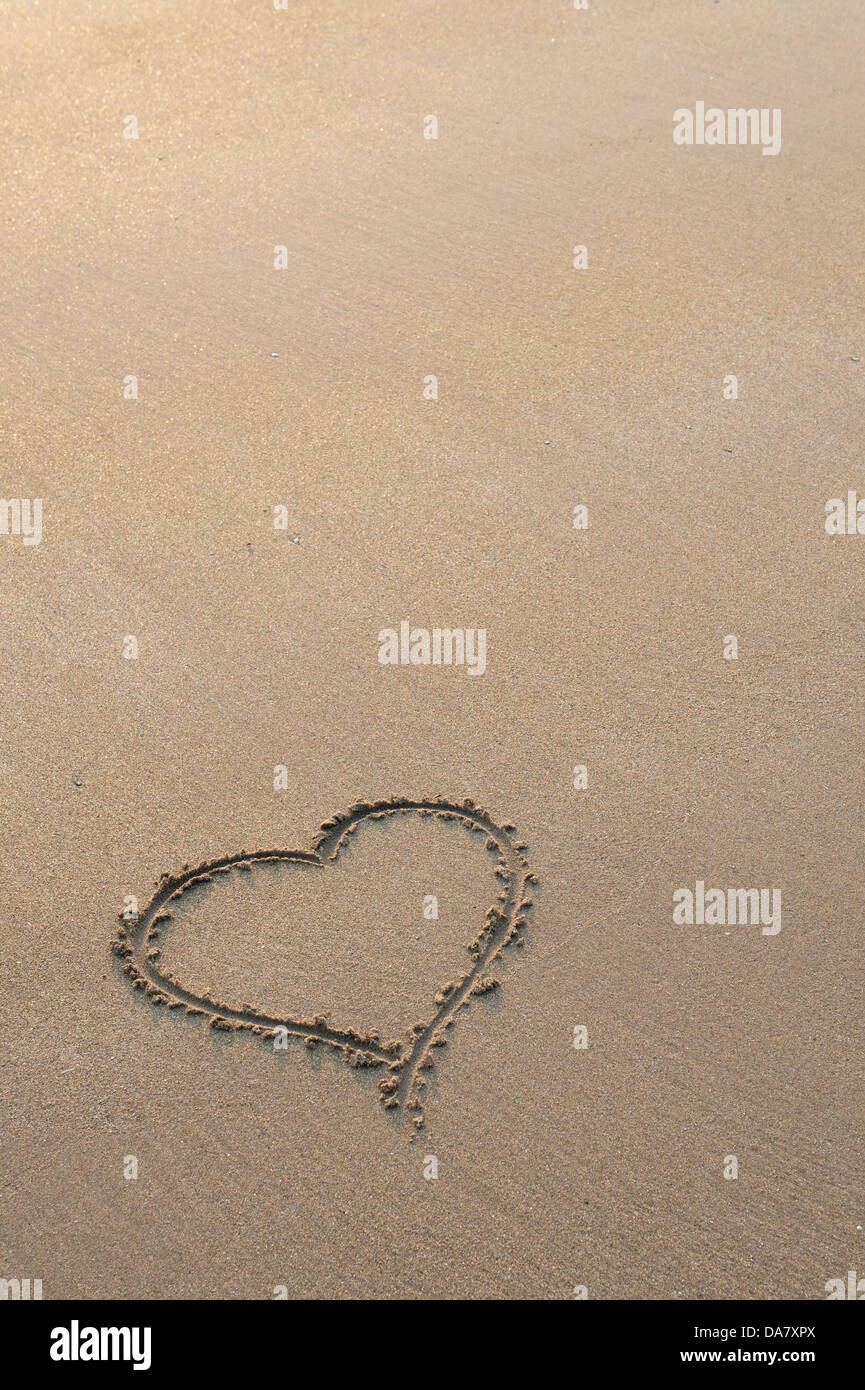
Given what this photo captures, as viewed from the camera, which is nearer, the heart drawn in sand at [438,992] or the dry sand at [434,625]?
the dry sand at [434,625]

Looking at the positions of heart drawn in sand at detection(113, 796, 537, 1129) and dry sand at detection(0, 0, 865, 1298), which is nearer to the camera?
dry sand at detection(0, 0, 865, 1298)

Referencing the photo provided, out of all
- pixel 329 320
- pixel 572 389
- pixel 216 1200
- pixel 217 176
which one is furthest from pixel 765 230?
pixel 216 1200

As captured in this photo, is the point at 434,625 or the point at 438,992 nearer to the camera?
the point at 438,992

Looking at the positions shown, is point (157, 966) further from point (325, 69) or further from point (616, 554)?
point (325, 69)
